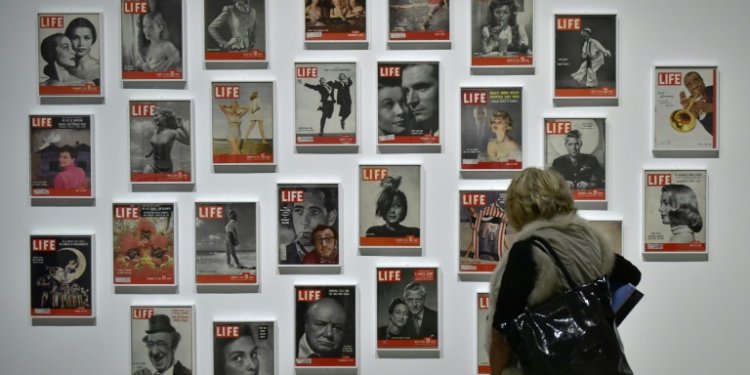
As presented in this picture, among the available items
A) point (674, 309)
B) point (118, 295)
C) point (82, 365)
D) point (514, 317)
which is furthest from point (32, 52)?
point (674, 309)

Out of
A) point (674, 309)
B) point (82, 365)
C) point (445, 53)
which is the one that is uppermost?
point (445, 53)

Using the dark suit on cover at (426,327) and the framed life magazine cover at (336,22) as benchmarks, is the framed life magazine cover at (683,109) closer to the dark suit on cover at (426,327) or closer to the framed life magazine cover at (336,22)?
the dark suit on cover at (426,327)

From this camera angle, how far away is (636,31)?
3.64 meters

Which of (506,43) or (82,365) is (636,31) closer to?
(506,43)

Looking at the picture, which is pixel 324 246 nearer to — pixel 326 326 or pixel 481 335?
pixel 326 326

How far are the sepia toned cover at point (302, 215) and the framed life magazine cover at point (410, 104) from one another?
454 mm

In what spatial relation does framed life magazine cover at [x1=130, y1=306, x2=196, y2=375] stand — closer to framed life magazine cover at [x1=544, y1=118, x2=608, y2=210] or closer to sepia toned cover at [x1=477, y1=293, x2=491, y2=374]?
sepia toned cover at [x1=477, y1=293, x2=491, y2=374]

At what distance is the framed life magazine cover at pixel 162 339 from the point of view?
3654 mm

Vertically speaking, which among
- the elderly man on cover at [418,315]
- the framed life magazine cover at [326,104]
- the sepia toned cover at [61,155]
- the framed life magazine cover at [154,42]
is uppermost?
the framed life magazine cover at [154,42]

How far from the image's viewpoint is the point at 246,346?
3.64 meters

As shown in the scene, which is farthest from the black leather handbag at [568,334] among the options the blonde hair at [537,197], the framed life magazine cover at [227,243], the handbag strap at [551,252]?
the framed life magazine cover at [227,243]

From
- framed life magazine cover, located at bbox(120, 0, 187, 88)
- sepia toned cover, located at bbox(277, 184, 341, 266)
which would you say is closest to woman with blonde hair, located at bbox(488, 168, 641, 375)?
sepia toned cover, located at bbox(277, 184, 341, 266)

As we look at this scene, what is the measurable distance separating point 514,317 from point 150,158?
2.23 meters

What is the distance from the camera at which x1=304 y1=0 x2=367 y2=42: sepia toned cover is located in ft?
11.8
